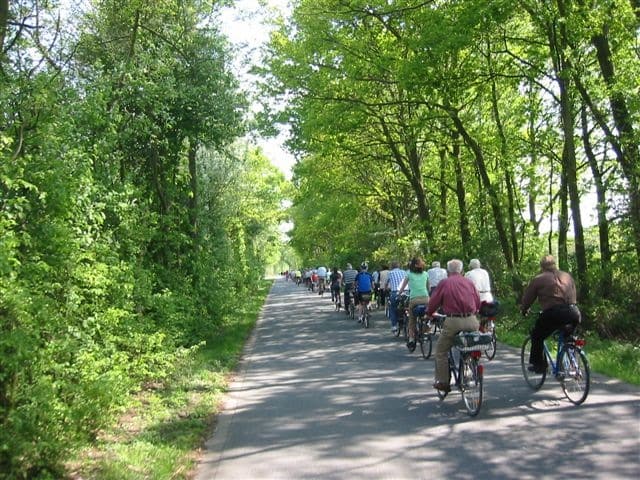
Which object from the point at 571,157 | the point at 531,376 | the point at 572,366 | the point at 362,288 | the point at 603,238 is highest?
Answer: the point at 571,157

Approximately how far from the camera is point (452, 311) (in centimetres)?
793

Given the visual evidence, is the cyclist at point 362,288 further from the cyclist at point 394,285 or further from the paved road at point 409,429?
the paved road at point 409,429

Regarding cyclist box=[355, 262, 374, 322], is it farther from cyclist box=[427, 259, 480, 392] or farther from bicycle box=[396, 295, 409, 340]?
cyclist box=[427, 259, 480, 392]

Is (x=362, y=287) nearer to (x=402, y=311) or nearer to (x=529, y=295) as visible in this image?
(x=402, y=311)

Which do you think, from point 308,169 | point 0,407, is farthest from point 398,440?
point 308,169

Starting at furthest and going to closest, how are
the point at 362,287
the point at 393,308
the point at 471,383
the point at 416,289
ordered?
1. the point at 362,287
2. the point at 393,308
3. the point at 416,289
4. the point at 471,383

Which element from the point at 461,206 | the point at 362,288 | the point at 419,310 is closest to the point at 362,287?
the point at 362,288

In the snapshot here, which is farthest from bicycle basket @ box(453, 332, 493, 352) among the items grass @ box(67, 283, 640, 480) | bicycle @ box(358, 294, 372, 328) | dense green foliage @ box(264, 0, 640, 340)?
bicycle @ box(358, 294, 372, 328)

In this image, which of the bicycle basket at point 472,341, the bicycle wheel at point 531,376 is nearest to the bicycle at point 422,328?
the bicycle wheel at point 531,376

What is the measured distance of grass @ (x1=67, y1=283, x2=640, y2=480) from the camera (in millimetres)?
5762

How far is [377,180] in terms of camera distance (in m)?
35.4

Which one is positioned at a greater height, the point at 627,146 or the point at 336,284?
the point at 627,146

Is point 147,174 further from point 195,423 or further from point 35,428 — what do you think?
point 35,428

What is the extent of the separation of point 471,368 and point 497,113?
14144 millimetres
